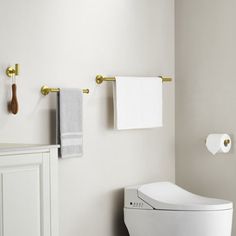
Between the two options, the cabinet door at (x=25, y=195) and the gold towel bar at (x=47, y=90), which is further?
the gold towel bar at (x=47, y=90)

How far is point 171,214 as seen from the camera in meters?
3.19

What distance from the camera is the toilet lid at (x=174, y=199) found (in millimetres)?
3150

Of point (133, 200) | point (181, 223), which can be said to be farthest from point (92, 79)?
point (181, 223)

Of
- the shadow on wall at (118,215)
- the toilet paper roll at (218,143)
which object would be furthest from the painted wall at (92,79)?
the toilet paper roll at (218,143)

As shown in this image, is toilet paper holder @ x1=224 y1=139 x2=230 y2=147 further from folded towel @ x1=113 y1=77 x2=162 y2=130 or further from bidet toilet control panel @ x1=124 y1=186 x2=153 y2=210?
bidet toilet control panel @ x1=124 y1=186 x2=153 y2=210

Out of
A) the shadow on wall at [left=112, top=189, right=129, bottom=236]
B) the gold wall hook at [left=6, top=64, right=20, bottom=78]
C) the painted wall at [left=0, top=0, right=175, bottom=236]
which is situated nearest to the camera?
the gold wall hook at [left=6, top=64, right=20, bottom=78]

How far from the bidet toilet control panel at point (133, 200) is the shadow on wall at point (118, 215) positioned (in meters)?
0.08

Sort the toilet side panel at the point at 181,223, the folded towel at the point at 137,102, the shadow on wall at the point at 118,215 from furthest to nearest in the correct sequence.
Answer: the shadow on wall at the point at 118,215 < the folded towel at the point at 137,102 < the toilet side panel at the point at 181,223

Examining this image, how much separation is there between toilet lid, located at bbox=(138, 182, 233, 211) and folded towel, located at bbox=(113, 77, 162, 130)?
393 millimetres

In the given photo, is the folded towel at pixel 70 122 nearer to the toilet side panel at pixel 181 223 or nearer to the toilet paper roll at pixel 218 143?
the toilet side panel at pixel 181 223

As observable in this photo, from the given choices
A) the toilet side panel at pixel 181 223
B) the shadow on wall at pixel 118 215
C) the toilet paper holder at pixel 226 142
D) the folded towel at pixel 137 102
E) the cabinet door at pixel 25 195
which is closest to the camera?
the cabinet door at pixel 25 195

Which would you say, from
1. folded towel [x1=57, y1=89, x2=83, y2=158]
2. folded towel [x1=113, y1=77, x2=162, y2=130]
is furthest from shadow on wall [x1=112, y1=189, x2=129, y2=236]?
folded towel [x1=57, y1=89, x2=83, y2=158]

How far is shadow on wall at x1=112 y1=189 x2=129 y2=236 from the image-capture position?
341cm

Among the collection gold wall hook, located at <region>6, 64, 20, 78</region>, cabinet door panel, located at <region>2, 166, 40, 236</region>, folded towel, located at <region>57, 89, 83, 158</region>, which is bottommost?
cabinet door panel, located at <region>2, 166, 40, 236</region>
